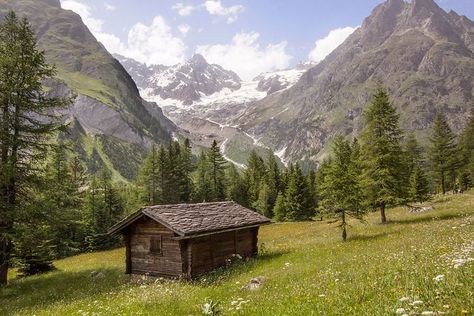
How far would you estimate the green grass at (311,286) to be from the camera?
8461 mm

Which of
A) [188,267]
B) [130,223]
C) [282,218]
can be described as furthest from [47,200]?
[282,218]

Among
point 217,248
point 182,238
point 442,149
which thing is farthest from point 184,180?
point 182,238

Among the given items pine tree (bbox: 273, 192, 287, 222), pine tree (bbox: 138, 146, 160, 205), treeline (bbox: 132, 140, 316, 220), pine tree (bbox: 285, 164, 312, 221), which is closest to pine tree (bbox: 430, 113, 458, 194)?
treeline (bbox: 132, 140, 316, 220)

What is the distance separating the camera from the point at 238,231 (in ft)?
88.4

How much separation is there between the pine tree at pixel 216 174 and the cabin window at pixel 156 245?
4913cm

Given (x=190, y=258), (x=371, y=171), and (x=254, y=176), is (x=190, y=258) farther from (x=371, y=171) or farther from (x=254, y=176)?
(x=254, y=176)

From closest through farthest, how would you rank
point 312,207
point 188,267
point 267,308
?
1. point 267,308
2. point 188,267
3. point 312,207

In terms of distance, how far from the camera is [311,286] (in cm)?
1291

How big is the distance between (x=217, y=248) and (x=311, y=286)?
12.5 metres

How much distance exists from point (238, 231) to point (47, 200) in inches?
511

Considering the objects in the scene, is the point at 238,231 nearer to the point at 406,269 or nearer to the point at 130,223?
the point at 130,223

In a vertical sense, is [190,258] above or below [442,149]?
below

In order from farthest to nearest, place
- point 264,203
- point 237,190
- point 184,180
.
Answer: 1. point 237,190
2. point 264,203
3. point 184,180

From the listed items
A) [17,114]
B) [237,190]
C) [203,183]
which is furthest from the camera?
[237,190]
